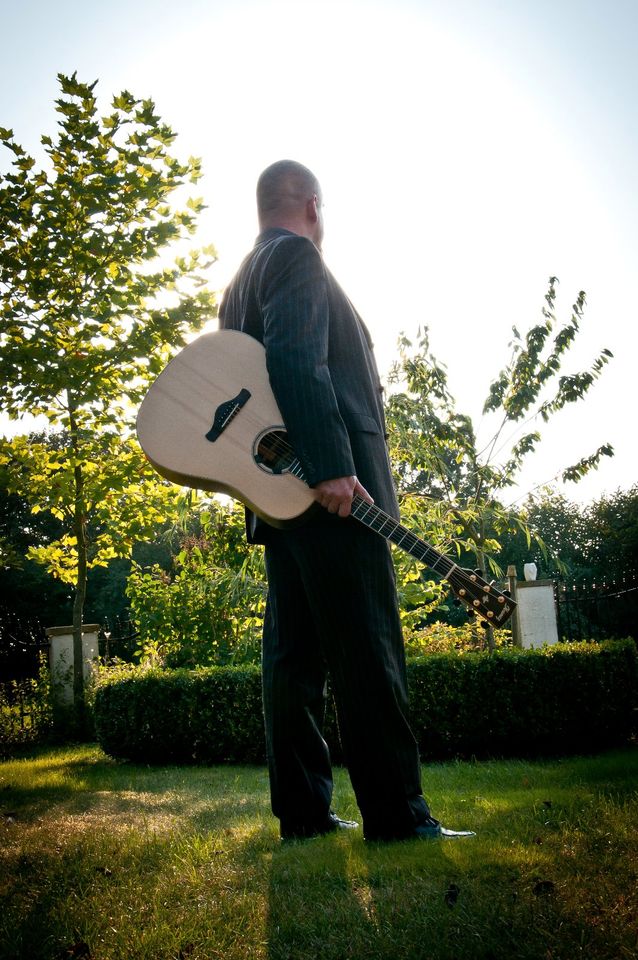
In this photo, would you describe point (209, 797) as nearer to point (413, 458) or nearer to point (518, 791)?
point (518, 791)

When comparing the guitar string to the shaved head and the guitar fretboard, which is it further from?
the shaved head

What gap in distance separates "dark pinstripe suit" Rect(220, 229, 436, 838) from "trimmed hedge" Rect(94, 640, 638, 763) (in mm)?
3794

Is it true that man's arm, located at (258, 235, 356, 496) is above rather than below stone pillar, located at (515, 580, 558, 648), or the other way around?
above

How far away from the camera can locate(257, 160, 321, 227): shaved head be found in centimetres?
304

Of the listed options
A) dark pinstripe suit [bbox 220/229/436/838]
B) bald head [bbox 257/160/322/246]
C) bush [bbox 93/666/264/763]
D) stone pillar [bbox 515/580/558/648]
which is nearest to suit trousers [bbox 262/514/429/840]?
dark pinstripe suit [bbox 220/229/436/838]

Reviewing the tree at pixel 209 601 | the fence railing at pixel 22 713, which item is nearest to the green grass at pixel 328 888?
the tree at pixel 209 601

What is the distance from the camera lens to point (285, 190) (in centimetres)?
304

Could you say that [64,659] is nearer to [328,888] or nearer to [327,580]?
→ [327,580]

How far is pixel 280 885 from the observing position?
221cm

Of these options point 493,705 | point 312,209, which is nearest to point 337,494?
point 312,209

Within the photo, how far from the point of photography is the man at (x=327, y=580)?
2531 millimetres

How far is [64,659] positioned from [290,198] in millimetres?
8275

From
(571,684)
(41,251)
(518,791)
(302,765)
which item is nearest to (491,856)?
(302,765)

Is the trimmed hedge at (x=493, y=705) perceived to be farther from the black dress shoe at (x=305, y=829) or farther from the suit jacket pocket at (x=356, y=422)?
the suit jacket pocket at (x=356, y=422)
